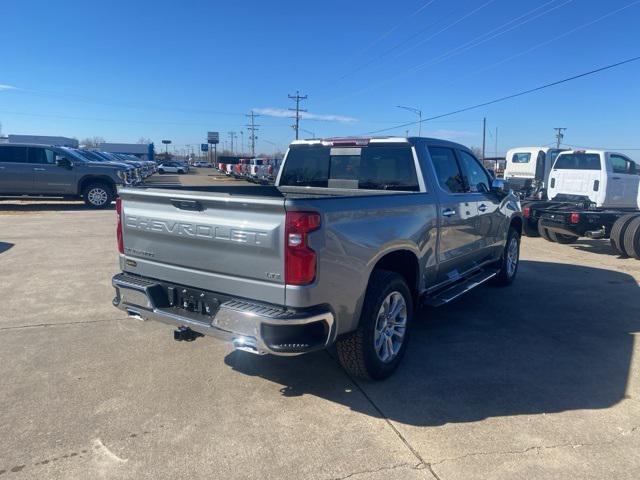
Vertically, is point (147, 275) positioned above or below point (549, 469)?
above

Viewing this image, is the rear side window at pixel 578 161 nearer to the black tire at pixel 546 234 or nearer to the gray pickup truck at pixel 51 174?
the black tire at pixel 546 234

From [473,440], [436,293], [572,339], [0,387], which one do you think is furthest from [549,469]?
[0,387]

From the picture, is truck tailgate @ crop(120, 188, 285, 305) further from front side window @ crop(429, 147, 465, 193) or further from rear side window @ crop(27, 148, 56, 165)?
rear side window @ crop(27, 148, 56, 165)

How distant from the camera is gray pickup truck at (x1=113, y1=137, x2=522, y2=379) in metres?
3.14

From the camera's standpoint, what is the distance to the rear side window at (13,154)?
1514cm

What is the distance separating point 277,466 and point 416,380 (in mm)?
1563

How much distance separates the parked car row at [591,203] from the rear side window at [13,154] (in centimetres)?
1460

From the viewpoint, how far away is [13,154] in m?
15.2

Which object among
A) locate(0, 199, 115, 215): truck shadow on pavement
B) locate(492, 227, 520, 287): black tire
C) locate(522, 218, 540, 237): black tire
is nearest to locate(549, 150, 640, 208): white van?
locate(522, 218, 540, 237): black tire

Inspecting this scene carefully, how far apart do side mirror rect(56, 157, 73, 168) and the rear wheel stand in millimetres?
15204

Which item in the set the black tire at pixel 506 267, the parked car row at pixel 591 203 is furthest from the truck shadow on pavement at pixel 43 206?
the black tire at pixel 506 267

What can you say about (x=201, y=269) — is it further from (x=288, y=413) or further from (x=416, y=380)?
(x=416, y=380)

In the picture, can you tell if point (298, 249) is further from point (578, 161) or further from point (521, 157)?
point (521, 157)

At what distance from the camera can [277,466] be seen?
290 centimetres
